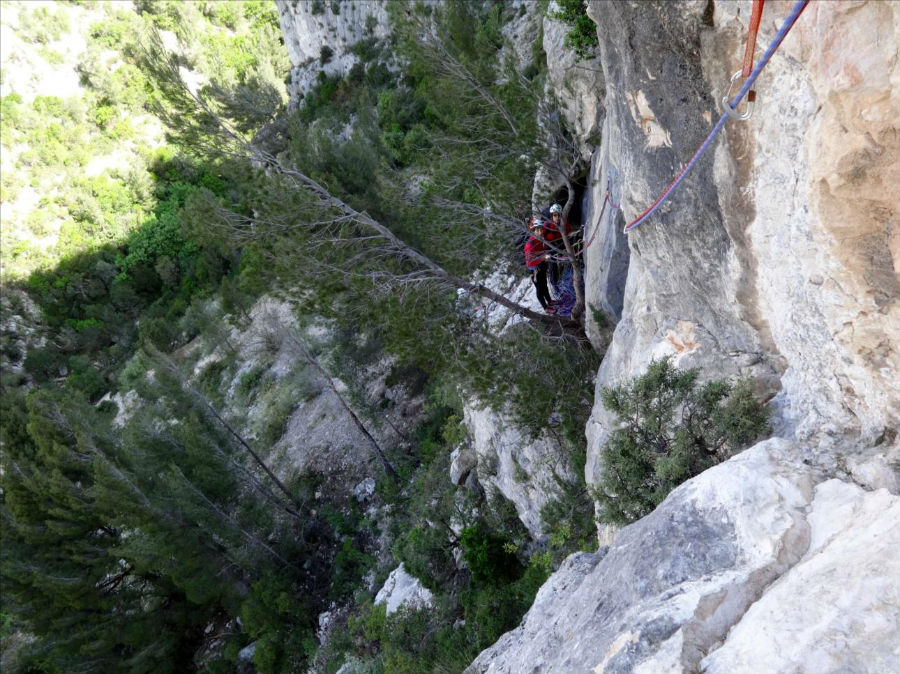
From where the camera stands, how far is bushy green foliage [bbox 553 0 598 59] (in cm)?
746

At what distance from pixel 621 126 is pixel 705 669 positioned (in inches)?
156

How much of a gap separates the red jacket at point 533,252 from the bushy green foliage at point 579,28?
265cm

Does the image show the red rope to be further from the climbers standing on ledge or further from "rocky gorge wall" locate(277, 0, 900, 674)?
the climbers standing on ledge

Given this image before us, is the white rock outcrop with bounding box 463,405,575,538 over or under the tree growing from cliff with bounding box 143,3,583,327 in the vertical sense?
under

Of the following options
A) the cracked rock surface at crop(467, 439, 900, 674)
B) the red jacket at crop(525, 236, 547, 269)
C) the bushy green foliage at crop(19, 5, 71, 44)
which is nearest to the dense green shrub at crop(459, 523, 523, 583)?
the red jacket at crop(525, 236, 547, 269)

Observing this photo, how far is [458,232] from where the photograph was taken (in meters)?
9.40

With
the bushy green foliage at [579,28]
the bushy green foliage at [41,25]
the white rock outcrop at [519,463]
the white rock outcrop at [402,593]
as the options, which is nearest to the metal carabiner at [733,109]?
the bushy green foliage at [579,28]

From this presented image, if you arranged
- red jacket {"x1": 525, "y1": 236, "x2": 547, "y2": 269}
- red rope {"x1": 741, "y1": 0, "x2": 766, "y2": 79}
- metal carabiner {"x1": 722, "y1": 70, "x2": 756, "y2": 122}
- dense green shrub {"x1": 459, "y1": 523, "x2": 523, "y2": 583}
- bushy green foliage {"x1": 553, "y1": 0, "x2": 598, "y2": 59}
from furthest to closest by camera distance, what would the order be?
dense green shrub {"x1": 459, "y1": 523, "x2": 523, "y2": 583}, red jacket {"x1": 525, "y1": 236, "x2": 547, "y2": 269}, bushy green foliage {"x1": 553, "y1": 0, "x2": 598, "y2": 59}, metal carabiner {"x1": 722, "y1": 70, "x2": 756, "y2": 122}, red rope {"x1": 741, "y1": 0, "x2": 766, "y2": 79}

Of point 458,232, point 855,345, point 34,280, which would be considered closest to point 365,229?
point 458,232

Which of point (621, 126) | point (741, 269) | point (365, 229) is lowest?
point (741, 269)

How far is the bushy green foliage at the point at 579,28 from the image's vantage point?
7.46 m

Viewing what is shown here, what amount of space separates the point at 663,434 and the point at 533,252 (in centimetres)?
463

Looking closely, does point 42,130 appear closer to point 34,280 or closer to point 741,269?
point 34,280

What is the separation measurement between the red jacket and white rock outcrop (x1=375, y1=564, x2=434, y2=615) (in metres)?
6.92
